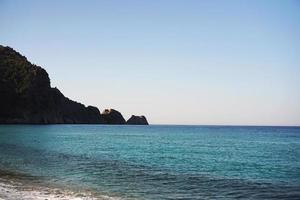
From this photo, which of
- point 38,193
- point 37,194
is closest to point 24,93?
point 38,193

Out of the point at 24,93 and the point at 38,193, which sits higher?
the point at 24,93

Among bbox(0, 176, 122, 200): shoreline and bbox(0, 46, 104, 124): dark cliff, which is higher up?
bbox(0, 46, 104, 124): dark cliff

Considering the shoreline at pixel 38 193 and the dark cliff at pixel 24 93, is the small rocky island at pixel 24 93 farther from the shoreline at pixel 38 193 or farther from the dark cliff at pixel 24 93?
the shoreline at pixel 38 193

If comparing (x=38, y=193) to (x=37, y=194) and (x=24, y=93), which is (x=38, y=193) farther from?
(x=24, y=93)

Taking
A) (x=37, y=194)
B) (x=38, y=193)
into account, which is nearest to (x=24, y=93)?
(x=38, y=193)

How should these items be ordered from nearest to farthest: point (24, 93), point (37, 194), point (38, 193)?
point (37, 194) → point (38, 193) → point (24, 93)

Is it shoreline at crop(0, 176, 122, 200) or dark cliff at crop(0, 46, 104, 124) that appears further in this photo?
dark cliff at crop(0, 46, 104, 124)

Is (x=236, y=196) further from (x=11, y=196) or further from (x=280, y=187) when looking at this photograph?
(x=11, y=196)

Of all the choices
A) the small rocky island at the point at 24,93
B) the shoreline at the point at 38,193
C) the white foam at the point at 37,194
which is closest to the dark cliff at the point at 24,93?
the small rocky island at the point at 24,93

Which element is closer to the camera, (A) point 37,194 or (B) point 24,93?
(A) point 37,194

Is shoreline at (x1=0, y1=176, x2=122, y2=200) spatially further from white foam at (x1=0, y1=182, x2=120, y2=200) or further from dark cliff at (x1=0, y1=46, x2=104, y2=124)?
dark cliff at (x1=0, y1=46, x2=104, y2=124)

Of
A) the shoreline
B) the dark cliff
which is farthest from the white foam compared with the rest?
the dark cliff

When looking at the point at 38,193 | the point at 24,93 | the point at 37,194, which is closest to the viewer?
the point at 37,194

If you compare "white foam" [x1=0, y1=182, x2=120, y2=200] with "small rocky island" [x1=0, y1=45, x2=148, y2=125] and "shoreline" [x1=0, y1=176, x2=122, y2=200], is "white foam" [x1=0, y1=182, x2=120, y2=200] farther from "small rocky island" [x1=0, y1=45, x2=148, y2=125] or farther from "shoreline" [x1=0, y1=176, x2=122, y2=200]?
"small rocky island" [x1=0, y1=45, x2=148, y2=125]
